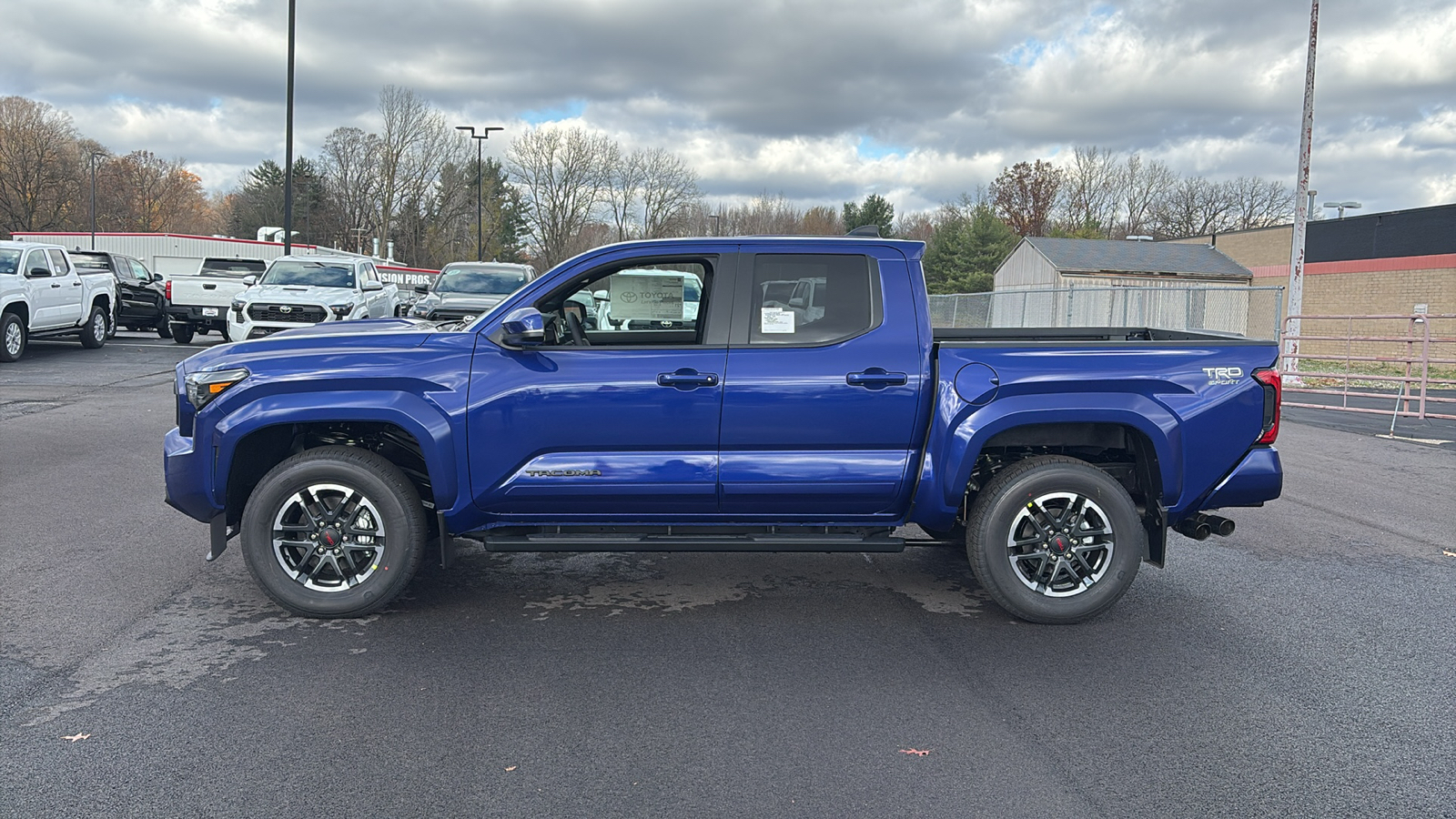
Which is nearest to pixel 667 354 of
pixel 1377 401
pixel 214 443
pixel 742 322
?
pixel 742 322

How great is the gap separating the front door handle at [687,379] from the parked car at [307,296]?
44.5ft

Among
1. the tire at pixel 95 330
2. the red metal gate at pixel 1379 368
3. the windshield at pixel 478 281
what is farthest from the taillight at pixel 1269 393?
the tire at pixel 95 330

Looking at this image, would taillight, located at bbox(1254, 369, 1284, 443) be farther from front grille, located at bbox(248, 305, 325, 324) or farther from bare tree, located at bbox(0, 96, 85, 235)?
bare tree, located at bbox(0, 96, 85, 235)

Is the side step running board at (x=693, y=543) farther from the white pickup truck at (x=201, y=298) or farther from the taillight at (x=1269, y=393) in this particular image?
the white pickup truck at (x=201, y=298)

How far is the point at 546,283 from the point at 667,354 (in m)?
0.72

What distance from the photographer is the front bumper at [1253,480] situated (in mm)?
5293

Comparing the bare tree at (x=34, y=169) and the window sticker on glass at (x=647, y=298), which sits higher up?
the bare tree at (x=34, y=169)

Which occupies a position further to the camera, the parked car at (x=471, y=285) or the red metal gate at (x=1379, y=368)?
the parked car at (x=471, y=285)

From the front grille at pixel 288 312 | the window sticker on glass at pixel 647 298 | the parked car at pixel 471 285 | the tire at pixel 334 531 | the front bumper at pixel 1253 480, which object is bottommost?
the tire at pixel 334 531

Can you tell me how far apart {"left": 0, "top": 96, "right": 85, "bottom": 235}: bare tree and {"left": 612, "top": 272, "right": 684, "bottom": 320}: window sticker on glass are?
9264cm

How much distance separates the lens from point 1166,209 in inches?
3519

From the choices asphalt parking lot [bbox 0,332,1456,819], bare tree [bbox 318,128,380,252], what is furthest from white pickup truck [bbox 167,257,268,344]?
bare tree [bbox 318,128,380,252]

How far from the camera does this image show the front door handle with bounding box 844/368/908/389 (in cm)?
510

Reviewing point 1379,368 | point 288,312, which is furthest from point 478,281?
point 1379,368
